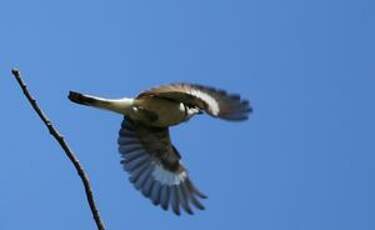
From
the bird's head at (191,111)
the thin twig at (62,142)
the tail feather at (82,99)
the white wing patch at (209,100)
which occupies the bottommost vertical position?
A: the thin twig at (62,142)

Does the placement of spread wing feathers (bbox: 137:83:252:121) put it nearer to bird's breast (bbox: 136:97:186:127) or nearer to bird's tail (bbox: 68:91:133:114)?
bird's breast (bbox: 136:97:186:127)

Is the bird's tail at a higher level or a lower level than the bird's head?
lower

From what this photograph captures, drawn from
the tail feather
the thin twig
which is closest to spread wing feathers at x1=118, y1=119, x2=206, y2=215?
the tail feather

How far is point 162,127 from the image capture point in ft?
20.9

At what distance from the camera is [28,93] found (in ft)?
11.9

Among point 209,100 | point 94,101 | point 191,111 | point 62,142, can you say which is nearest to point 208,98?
point 209,100

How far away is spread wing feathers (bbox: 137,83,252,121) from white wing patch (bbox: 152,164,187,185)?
3.57 feet

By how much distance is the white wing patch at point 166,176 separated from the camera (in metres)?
6.64

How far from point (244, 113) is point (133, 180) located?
1.55 metres

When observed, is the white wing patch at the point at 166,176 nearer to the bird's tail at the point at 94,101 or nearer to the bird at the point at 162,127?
the bird at the point at 162,127

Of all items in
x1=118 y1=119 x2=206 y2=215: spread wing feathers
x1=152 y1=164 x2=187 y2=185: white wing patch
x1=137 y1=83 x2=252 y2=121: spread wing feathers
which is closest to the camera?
x1=137 y1=83 x2=252 y2=121: spread wing feathers

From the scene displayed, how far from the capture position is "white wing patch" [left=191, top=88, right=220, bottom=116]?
5359 mm

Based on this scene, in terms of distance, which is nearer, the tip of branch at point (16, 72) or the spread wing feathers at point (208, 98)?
the tip of branch at point (16, 72)

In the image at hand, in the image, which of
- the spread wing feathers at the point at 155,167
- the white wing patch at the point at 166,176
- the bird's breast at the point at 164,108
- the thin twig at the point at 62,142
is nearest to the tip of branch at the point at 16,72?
the thin twig at the point at 62,142
